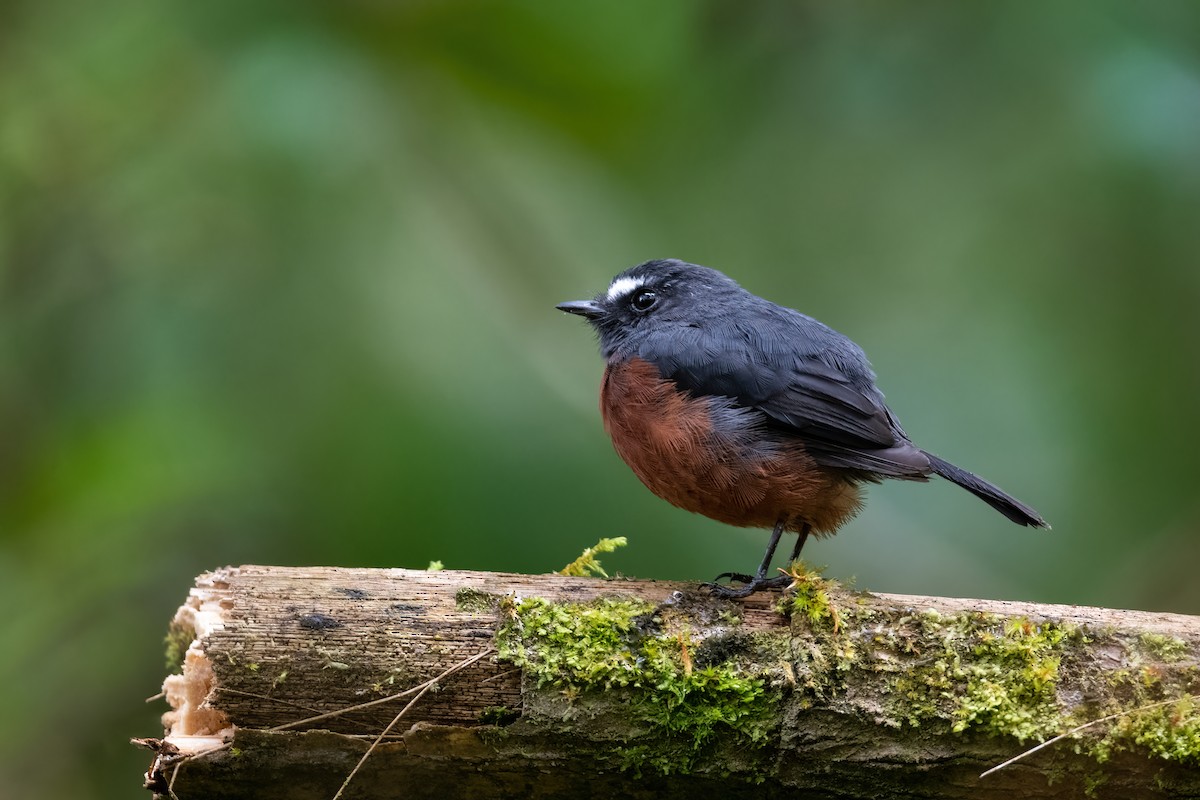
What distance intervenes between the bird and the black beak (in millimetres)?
343

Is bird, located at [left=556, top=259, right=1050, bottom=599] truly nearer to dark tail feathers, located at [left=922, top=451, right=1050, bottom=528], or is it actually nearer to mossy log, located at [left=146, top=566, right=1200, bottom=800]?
dark tail feathers, located at [left=922, top=451, right=1050, bottom=528]

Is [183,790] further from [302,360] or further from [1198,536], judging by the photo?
[1198,536]

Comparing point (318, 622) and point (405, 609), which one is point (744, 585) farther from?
point (318, 622)

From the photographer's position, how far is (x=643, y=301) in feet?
16.4

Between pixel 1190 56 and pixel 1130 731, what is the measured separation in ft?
8.63

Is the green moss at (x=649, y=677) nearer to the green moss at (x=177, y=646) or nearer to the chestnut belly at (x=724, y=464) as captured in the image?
the chestnut belly at (x=724, y=464)

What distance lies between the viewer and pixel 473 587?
123 inches

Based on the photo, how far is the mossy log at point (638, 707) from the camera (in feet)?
9.21

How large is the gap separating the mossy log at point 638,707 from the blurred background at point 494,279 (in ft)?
2.66

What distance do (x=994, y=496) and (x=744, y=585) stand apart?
1.02 metres

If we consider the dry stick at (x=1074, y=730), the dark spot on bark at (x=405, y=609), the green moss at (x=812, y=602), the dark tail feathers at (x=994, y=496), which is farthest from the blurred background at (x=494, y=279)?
the dry stick at (x=1074, y=730)

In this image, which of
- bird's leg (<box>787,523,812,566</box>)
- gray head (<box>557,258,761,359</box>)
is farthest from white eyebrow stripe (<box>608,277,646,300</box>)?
bird's leg (<box>787,523,812,566</box>)

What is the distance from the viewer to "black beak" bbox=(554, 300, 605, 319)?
4691mm

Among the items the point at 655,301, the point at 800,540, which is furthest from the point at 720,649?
the point at 655,301
